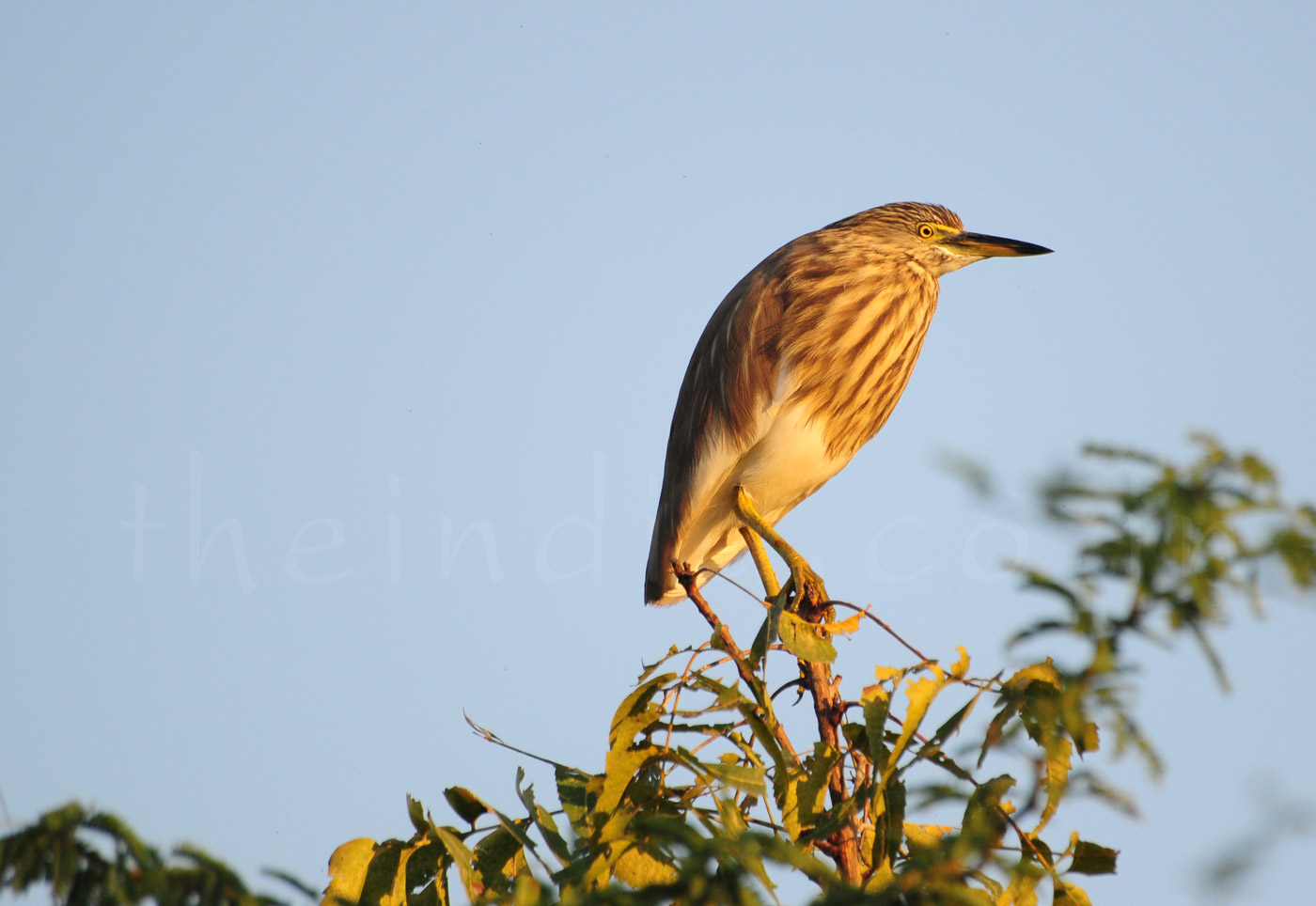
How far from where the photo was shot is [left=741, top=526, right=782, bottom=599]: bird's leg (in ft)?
12.9

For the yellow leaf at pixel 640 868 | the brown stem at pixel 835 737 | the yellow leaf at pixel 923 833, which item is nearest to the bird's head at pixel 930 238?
the brown stem at pixel 835 737

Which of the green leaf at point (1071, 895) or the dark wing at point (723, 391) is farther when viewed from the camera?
the dark wing at point (723, 391)

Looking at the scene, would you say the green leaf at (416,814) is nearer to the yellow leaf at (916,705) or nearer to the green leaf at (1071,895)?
the yellow leaf at (916,705)

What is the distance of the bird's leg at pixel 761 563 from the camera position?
12.9ft

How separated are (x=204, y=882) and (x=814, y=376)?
3513mm

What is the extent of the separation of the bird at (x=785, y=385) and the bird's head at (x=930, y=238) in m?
0.01

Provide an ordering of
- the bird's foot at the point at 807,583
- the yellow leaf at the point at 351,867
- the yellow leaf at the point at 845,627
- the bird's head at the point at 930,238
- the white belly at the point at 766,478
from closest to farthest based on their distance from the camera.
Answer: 1. the yellow leaf at the point at 351,867
2. the yellow leaf at the point at 845,627
3. the bird's foot at the point at 807,583
4. the white belly at the point at 766,478
5. the bird's head at the point at 930,238

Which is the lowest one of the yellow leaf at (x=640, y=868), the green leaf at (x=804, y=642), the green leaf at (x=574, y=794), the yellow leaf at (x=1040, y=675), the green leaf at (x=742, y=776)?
the yellow leaf at (x=640, y=868)

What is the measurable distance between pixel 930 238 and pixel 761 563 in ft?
6.25

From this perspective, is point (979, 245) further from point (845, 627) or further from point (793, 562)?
point (845, 627)

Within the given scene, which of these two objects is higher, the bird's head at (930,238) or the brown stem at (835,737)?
the bird's head at (930,238)

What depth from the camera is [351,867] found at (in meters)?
2.08

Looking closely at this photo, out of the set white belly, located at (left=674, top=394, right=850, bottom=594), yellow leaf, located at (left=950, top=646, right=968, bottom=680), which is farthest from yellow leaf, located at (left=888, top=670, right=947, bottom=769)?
white belly, located at (left=674, top=394, right=850, bottom=594)

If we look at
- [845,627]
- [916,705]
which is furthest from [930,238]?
[916,705]
